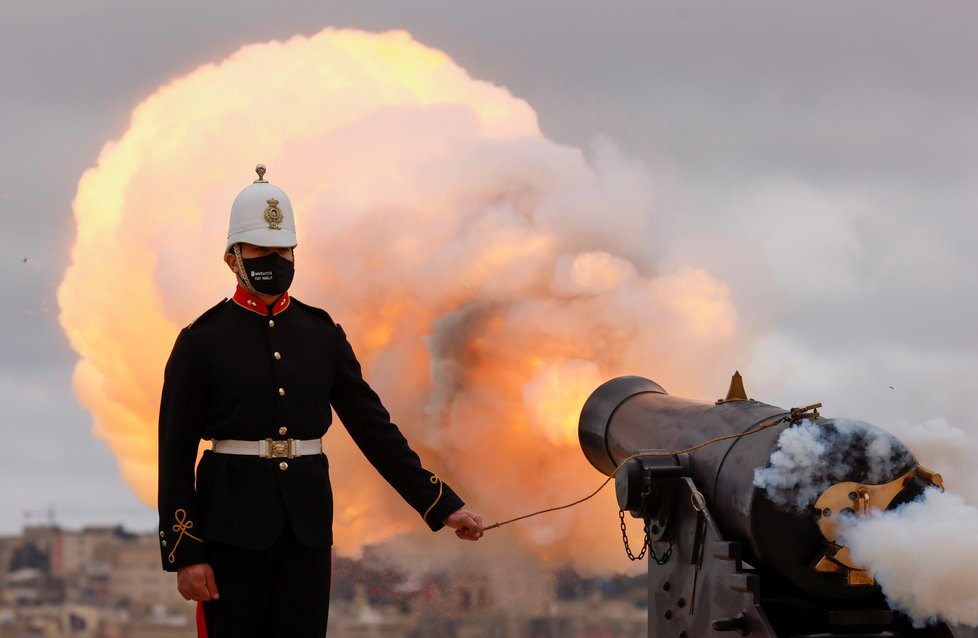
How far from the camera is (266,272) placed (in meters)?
6.48

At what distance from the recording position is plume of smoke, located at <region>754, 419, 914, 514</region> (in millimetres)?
6457

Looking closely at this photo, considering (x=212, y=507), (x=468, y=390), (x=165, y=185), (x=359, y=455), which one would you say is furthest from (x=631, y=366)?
(x=212, y=507)

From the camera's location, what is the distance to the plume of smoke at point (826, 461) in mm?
6457

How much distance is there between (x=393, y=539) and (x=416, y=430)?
4.84ft

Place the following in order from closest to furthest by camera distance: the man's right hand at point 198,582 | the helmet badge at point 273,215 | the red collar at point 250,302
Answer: the man's right hand at point 198,582
the helmet badge at point 273,215
the red collar at point 250,302

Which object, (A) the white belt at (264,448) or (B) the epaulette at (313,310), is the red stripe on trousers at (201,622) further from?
(B) the epaulette at (313,310)

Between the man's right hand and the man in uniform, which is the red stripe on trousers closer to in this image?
the man in uniform

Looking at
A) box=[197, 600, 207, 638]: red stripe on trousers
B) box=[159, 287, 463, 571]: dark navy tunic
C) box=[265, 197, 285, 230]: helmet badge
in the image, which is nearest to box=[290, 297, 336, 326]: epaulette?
box=[159, 287, 463, 571]: dark navy tunic

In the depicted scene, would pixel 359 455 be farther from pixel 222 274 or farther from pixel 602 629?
pixel 602 629

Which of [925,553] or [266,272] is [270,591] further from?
[925,553]

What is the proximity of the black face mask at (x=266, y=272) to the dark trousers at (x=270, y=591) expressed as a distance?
102 cm

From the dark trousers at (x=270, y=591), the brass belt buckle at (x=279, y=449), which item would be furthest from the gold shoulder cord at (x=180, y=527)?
the brass belt buckle at (x=279, y=449)

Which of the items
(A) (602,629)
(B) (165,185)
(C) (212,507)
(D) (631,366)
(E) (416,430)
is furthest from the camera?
(A) (602,629)

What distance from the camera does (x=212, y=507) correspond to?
630 centimetres
